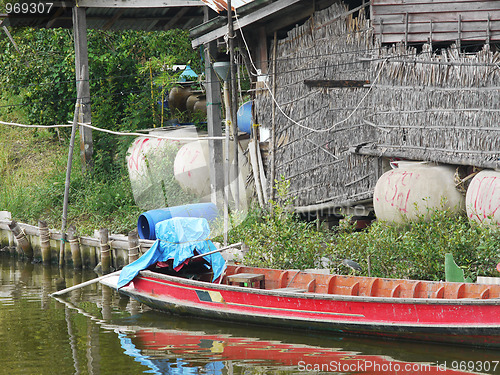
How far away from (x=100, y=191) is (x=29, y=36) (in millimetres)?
7548

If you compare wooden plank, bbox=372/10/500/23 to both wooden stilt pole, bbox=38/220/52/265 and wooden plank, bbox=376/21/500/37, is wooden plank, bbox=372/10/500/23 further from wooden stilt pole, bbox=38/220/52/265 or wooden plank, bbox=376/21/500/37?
wooden stilt pole, bbox=38/220/52/265

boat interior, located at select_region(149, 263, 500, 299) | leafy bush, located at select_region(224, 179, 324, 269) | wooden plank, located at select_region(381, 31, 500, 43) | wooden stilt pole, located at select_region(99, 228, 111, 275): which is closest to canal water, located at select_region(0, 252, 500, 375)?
boat interior, located at select_region(149, 263, 500, 299)

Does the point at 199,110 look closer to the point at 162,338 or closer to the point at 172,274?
the point at 172,274

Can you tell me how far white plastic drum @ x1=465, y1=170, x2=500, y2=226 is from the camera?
1111cm

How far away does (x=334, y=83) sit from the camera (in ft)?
45.8

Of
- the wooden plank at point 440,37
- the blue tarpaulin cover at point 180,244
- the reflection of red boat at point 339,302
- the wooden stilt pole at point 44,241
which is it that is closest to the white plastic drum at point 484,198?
the reflection of red boat at point 339,302

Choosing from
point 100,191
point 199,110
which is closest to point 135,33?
point 199,110

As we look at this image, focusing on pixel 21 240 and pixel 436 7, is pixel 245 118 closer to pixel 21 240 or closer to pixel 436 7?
pixel 436 7

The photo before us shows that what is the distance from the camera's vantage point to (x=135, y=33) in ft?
70.2

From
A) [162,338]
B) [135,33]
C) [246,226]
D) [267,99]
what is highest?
[135,33]

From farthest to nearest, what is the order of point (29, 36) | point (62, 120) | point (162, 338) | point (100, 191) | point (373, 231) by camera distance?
point (29, 36) < point (62, 120) < point (100, 191) < point (373, 231) < point (162, 338)

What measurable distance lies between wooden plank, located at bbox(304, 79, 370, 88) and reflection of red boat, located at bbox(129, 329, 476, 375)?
18.2ft

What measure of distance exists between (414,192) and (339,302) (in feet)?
10.6

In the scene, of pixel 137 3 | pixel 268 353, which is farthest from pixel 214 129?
pixel 268 353
